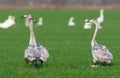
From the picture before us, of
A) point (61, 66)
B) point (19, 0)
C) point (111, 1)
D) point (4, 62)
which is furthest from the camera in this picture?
point (19, 0)

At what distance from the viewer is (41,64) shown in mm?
15398

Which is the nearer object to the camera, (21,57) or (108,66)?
(108,66)

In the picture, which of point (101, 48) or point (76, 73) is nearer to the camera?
point (76, 73)

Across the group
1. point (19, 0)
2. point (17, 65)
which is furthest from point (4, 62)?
point (19, 0)

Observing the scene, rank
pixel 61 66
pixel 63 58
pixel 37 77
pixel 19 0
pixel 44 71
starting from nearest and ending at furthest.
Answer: pixel 37 77 < pixel 44 71 < pixel 61 66 < pixel 63 58 < pixel 19 0

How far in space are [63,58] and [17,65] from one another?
2308 mm

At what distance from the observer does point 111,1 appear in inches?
4865

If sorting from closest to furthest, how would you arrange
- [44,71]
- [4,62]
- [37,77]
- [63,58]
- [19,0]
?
[37,77]
[44,71]
[4,62]
[63,58]
[19,0]

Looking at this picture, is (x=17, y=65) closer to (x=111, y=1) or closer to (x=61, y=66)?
(x=61, y=66)

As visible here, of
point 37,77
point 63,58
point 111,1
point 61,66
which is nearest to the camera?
point 37,77

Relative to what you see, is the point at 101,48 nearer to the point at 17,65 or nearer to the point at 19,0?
the point at 17,65

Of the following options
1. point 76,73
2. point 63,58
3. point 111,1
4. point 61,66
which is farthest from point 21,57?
point 111,1

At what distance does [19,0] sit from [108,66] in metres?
120

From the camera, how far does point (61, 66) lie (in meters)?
14.8
